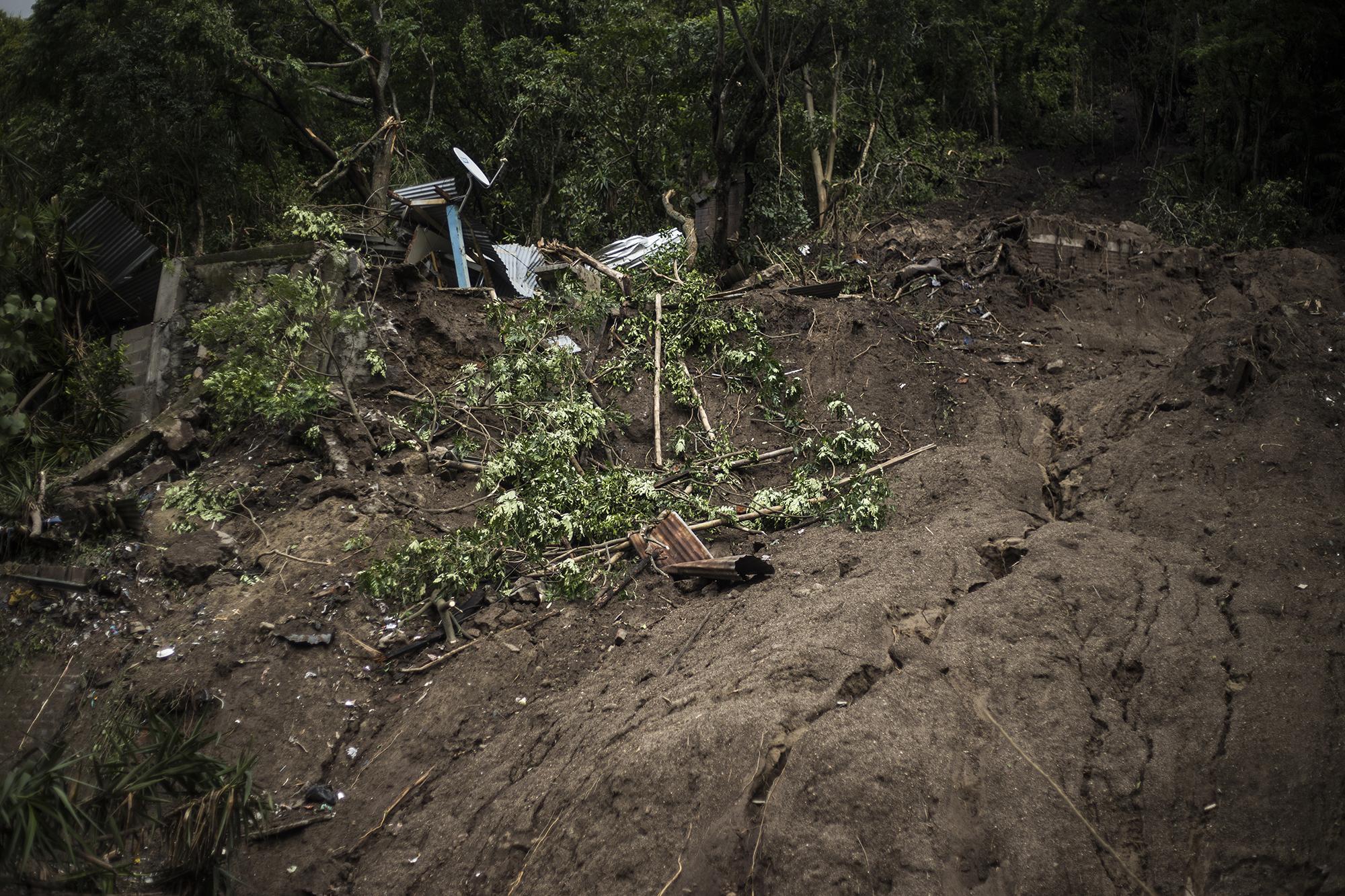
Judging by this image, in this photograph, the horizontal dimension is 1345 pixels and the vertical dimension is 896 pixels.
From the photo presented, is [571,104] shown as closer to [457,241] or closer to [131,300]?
[457,241]

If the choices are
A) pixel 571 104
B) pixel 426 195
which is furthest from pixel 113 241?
pixel 571 104

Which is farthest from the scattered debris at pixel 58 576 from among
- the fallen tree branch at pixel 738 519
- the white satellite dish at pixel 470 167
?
the white satellite dish at pixel 470 167

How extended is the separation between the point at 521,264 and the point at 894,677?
7.67 metres

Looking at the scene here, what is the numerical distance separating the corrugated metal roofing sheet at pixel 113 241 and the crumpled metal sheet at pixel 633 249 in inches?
185

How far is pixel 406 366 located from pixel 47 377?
3081 millimetres

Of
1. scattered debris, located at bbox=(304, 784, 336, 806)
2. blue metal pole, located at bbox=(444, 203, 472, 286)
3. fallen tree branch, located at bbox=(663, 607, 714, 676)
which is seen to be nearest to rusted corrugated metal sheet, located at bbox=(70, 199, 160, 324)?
blue metal pole, located at bbox=(444, 203, 472, 286)

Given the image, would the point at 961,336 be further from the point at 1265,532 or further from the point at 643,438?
the point at 1265,532

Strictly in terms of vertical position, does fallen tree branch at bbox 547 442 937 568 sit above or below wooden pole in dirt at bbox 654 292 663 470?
below

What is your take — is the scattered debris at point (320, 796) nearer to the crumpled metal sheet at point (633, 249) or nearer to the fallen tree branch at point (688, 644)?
the fallen tree branch at point (688, 644)

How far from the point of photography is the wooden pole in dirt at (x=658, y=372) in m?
7.07

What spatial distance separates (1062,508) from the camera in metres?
5.90

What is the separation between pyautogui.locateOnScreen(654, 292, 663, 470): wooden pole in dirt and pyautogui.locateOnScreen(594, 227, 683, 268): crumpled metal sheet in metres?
1.36

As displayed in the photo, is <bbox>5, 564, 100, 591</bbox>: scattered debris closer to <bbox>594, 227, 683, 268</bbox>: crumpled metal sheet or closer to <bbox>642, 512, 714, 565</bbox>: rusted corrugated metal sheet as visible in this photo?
<bbox>642, 512, 714, 565</bbox>: rusted corrugated metal sheet

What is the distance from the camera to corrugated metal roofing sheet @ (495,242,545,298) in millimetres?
10164
